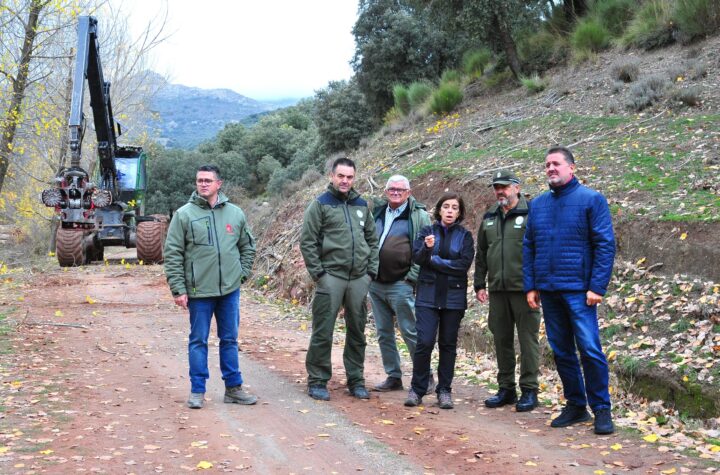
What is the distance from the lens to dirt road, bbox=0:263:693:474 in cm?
505

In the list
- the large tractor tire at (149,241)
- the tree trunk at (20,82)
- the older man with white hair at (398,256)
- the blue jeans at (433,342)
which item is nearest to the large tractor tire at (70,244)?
the large tractor tire at (149,241)

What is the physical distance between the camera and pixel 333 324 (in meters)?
6.88

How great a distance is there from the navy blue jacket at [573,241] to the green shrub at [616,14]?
15.2 m

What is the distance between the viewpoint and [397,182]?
6871 mm

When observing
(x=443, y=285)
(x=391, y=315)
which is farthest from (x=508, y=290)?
(x=391, y=315)

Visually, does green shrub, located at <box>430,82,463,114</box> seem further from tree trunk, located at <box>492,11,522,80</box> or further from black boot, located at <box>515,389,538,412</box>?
black boot, located at <box>515,389,538,412</box>

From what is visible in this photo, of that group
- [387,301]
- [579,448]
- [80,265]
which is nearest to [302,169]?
[80,265]

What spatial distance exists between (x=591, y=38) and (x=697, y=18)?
2943 millimetres

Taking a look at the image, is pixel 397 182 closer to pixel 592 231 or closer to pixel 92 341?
pixel 592 231

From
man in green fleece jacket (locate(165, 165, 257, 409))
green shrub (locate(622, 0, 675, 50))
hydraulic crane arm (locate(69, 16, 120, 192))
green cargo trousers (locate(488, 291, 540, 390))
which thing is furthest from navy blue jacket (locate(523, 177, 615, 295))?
green shrub (locate(622, 0, 675, 50))

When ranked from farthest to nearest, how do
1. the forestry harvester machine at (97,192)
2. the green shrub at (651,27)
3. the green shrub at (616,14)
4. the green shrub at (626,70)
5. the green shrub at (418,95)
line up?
the green shrub at (418,95)
the green shrub at (616,14)
the green shrub at (651,27)
the green shrub at (626,70)
the forestry harvester machine at (97,192)

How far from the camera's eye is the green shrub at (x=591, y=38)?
62.4 feet

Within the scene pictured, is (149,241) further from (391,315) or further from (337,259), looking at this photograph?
(337,259)

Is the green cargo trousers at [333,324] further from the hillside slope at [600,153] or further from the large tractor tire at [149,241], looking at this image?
the large tractor tire at [149,241]
